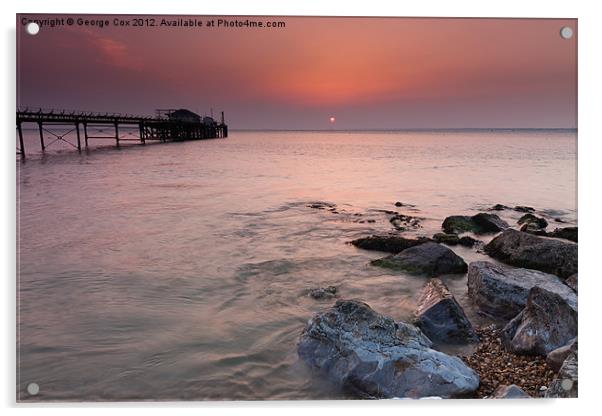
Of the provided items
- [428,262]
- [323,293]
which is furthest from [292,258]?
[428,262]

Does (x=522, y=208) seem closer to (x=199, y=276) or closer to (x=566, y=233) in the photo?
(x=566, y=233)

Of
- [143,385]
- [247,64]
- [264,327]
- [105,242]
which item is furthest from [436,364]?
[105,242]

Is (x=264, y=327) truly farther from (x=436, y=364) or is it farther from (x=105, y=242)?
(x=105, y=242)

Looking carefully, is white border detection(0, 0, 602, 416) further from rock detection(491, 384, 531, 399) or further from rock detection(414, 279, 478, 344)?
rock detection(414, 279, 478, 344)

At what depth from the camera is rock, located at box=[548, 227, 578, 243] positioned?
6.63 metres

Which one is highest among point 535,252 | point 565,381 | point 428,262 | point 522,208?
point 522,208

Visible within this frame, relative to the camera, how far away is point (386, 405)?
3797 millimetres

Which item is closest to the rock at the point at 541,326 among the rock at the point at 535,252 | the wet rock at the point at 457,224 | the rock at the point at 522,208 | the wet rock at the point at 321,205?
the rock at the point at 535,252

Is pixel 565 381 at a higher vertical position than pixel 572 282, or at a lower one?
lower

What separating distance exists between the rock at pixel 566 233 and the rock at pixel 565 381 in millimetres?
3183

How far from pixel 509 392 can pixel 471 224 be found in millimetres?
4727

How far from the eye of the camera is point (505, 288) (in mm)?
4715

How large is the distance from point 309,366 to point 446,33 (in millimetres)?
3683

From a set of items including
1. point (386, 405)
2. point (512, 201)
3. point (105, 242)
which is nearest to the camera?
point (386, 405)
